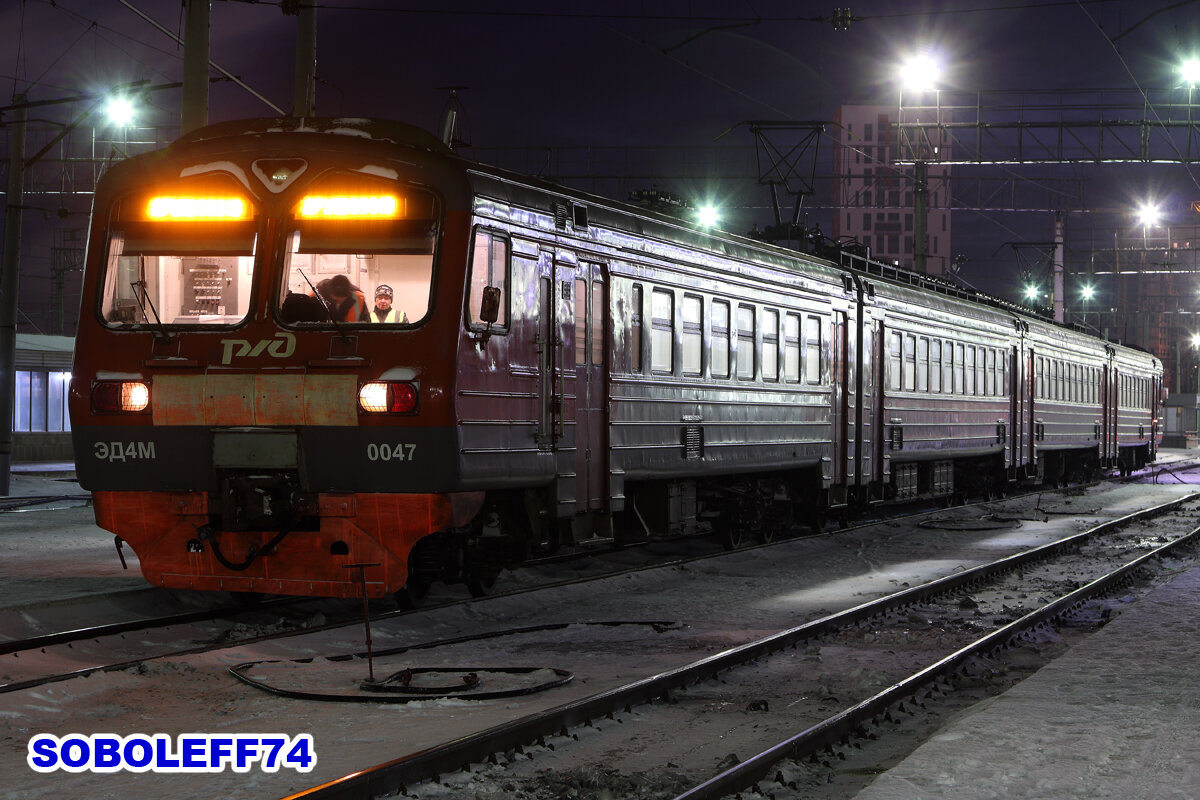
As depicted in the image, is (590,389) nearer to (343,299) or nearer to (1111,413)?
(343,299)

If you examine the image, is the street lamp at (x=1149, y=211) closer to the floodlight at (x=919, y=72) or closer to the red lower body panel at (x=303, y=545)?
the floodlight at (x=919, y=72)

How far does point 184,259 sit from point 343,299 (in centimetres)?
127

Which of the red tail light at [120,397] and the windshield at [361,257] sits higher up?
the windshield at [361,257]

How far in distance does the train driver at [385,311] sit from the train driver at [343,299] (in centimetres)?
8

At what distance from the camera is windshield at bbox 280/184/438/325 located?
30.7 feet

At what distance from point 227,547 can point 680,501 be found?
17.0ft

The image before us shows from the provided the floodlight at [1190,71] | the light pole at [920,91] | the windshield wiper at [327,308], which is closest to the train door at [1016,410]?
the light pole at [920,91]

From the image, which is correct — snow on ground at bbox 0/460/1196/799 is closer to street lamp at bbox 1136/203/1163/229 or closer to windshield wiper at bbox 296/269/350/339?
windshield wiper at bbox 296/269/350/339

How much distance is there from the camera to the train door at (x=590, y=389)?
11211 millimetres

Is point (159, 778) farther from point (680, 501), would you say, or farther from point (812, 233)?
point (812, 233)

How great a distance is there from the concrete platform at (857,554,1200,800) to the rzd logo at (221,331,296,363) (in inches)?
192

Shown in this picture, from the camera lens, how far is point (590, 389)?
1141 centimetres

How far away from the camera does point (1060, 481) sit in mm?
31453

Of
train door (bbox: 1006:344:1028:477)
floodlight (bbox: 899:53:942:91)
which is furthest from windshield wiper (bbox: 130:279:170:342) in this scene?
floodlight (bbox: 899:53:942:91)
